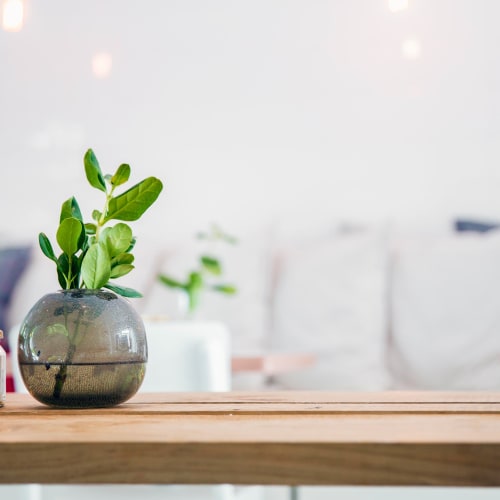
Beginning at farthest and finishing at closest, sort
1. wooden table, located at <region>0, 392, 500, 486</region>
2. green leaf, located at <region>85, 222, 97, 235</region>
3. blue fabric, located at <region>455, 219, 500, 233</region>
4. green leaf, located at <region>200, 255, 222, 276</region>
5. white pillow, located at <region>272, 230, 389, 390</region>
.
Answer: blue fabric, located at <region>455, 219, 500, 233</region> < white pillow, located at <region>272, 230, 389, 390</region> < green leaf, located at <region>200, 255, 222, 276</region> < green leaf, located at <region>85, 222, 97, 235</region> < wooden table, located at <region>0, 392, 500, 486</region>

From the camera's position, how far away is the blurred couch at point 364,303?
124 inches

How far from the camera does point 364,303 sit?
3281mm

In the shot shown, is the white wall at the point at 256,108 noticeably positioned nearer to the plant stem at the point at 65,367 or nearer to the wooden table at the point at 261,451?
the plant stem at the point at 65,367

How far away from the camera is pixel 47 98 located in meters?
3.91

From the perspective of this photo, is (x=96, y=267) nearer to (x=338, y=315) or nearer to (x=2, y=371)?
(x=2, y=371)

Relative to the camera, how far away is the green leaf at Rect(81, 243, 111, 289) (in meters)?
0.98

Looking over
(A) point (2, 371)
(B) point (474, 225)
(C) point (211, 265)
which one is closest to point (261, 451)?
(A) point (2, 371)

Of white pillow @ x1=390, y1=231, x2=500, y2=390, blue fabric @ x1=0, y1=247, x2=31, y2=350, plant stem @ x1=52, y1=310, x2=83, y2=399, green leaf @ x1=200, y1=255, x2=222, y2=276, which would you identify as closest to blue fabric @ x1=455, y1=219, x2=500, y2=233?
white pillow @ x1=390, y1=231, x2=500, y2=390

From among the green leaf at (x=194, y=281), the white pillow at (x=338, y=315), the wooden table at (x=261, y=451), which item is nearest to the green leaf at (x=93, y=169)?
the wooden table at (x=261, y=451)

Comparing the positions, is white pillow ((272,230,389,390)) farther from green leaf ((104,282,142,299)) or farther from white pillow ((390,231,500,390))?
green leaf ((104,282,142,299))

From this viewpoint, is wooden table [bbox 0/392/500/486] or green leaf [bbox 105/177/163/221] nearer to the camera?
wooden table [bbox 0/392/500/486]

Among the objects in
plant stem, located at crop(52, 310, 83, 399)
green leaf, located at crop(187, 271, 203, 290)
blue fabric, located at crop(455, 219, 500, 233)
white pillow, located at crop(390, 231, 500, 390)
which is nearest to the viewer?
plant stem, located at crop(52, 310, 83, 399)

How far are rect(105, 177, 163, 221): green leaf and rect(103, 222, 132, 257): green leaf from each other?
0.04ft

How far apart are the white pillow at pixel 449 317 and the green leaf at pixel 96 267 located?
2300mm
